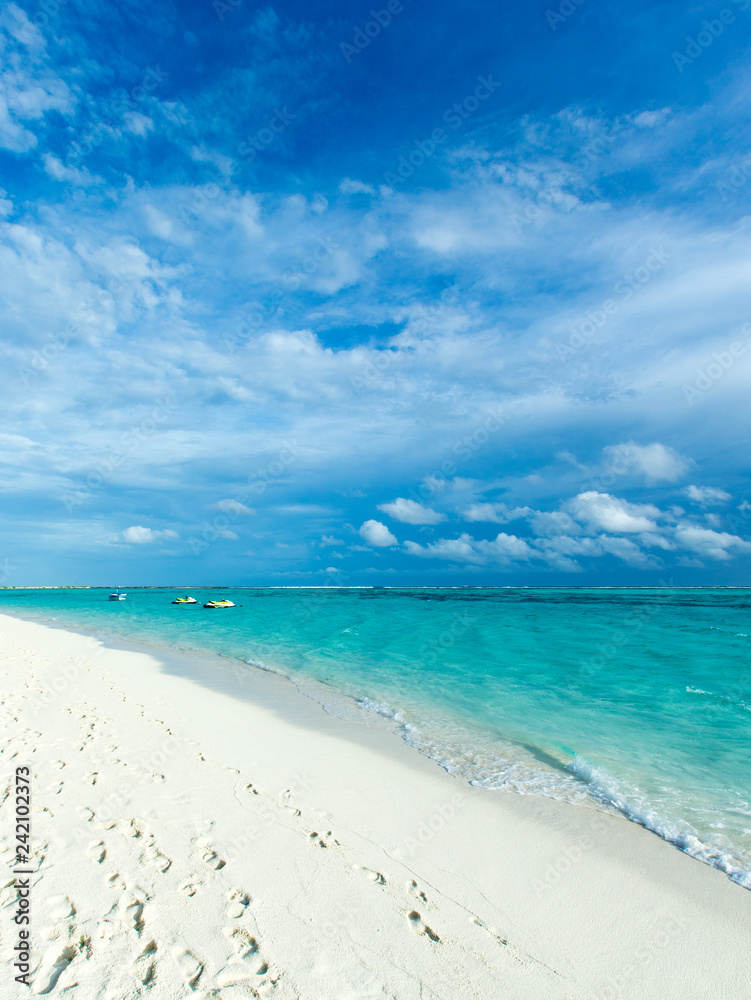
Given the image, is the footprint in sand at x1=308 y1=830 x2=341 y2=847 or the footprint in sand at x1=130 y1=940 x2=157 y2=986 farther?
the footprint in sand at x1=308 y1=830 x2=341 y2=847

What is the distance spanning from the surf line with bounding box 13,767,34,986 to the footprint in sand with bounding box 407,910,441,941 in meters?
3.06

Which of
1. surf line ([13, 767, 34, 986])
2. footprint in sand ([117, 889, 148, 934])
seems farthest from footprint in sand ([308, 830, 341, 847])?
surf line ([13, 767, 34, 986])

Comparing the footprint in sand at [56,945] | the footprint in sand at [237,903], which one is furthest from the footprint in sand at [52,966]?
the footprint in sand at [237,903]

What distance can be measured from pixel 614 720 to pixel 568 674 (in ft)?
22.4

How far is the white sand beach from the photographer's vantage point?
392 centimetres

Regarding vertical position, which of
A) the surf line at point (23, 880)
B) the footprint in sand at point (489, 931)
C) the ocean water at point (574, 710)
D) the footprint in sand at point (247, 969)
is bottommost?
the ocean water at point (574, 710)

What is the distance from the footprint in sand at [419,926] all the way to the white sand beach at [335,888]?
3cm

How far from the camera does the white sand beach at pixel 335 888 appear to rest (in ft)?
12.9

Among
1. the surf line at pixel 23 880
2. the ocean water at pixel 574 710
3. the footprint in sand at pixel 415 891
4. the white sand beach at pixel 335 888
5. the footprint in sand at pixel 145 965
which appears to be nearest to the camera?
the footprint in sand at pixel 145 965

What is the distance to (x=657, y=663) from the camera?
72.4 ft

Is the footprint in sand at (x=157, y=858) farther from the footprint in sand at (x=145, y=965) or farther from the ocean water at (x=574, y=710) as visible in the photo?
the ocean water at (x=574, y=710)

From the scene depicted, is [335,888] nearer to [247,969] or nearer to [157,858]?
[247,969]

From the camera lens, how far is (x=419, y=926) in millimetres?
4559

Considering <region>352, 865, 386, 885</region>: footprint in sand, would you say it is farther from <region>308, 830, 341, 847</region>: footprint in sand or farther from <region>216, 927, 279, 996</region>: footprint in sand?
<region>216, 927, 279, 996</region>: footprint in sand
